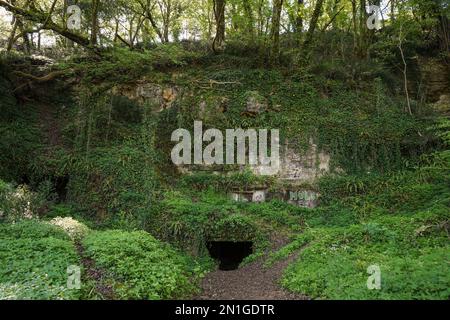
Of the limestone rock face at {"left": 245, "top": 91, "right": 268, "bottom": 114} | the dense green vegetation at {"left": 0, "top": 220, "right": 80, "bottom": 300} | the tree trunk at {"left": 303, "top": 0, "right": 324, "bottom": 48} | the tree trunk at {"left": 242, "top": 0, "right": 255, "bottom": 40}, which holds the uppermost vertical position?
the tree trunk at {"left": 242, "top": 0, "right": 255, "bottom": 40}

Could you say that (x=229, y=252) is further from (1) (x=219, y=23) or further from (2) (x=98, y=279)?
(1) (x=219, y=23)

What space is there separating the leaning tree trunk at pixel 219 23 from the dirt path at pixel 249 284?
35.2ft

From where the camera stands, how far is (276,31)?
46.7 feet

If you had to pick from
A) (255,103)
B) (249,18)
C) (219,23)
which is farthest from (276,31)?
(255,103)

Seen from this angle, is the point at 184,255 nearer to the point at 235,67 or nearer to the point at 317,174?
the point at 317,174

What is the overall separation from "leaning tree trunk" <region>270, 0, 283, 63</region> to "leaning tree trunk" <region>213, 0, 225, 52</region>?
237cm

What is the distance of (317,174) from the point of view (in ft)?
42.5

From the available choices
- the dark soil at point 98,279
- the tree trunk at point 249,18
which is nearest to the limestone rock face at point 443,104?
the tree trunk at point 249,18

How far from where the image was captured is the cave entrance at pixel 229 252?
10.8 meters

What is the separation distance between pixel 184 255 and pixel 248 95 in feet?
25.7

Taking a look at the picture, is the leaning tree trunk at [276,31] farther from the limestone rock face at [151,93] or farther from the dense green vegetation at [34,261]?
the dense green vegetation at [34,261]

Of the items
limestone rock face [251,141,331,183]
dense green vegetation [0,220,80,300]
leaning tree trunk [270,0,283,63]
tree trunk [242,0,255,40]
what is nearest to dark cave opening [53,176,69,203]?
dense green vegetation [0,220,80,300]

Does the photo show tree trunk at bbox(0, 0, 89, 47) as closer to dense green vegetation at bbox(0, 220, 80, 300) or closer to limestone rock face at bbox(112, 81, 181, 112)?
limestone rock face at bbox(112, 81, 181, 112)

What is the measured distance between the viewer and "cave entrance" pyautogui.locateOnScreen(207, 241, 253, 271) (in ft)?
35.3
